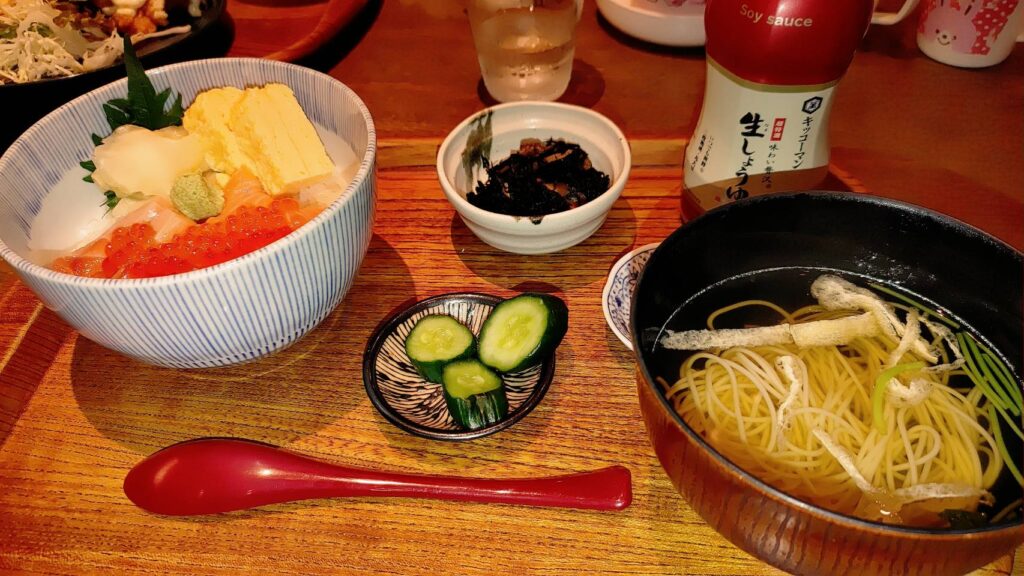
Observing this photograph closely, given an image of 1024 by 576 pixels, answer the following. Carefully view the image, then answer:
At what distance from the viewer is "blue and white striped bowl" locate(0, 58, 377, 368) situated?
2.86 ft

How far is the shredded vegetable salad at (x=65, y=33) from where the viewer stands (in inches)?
67.7

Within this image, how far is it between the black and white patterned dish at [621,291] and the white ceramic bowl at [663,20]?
82 centimetres

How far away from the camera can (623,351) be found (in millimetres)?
1115

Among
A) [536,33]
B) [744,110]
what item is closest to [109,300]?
[744,110]

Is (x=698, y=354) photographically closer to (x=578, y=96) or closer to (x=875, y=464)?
(x=875, y=464)

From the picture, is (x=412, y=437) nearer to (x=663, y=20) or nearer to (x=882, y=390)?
(x=882, y=390)

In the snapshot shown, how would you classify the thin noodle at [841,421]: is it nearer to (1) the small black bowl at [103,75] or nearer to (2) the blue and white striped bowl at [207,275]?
(2) the blue and white striped bowl at [207,275]

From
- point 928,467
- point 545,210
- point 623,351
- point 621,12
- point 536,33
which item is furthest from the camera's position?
point 621,12

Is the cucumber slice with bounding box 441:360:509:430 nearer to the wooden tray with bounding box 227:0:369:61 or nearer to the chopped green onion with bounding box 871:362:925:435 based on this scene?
the chopped green onion with bounding box 871:362:925:435

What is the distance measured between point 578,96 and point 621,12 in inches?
12.5

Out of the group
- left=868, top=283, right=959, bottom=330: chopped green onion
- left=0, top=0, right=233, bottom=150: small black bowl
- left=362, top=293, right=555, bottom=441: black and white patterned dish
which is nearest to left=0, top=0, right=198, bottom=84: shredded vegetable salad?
left=0, top=0, right=233, bottom=150: small black bowl

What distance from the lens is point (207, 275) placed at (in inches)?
33.8

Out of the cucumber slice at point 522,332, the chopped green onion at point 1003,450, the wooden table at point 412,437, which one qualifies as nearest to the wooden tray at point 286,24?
the wooden table at point 412,437

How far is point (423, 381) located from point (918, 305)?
2.55ft
